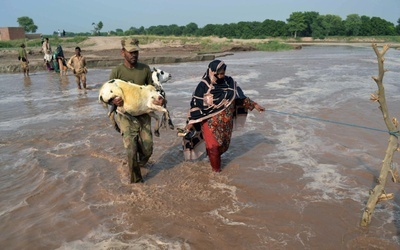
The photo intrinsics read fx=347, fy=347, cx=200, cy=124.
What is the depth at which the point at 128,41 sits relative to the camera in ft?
15.0

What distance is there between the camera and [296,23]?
249ft

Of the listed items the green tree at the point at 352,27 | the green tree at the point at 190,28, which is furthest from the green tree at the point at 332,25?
the green tree at the point at 190,28

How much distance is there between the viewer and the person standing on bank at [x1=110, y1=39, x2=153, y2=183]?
448cm

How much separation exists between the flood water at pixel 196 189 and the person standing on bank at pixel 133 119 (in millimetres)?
506

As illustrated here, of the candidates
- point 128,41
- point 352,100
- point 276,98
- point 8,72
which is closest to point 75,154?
point 128,41

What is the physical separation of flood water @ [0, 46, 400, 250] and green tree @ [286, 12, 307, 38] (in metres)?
71.6

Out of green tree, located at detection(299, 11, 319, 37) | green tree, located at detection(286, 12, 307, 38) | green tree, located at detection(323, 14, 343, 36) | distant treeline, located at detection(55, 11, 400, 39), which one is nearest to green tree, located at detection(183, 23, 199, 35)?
distant treeline, located at detection(55, 11, 400, 39)

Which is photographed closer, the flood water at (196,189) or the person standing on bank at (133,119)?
the flood water at (196,189)

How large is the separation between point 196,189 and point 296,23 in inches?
3068

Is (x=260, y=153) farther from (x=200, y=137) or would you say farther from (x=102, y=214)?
(x=102, y=214)

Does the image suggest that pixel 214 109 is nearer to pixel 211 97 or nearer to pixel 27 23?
pixel 211 97

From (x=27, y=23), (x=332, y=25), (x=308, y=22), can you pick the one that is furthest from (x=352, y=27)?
(x=27, y=23)

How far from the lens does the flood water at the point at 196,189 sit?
11.7ft

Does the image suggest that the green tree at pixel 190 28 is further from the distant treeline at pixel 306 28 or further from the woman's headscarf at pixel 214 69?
the woman's headscarf at pixel 214 69
